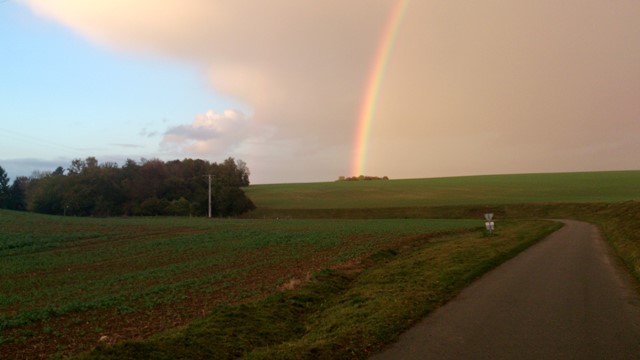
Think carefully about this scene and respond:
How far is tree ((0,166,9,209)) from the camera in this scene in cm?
13320

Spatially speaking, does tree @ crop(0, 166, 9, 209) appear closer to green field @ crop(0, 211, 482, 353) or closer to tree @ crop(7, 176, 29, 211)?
tree @ crop(7, 176, 29, 211)

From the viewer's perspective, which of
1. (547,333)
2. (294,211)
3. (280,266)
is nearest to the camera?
(547,333)

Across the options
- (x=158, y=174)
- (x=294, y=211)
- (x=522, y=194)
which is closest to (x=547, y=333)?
(x=294, y=211)

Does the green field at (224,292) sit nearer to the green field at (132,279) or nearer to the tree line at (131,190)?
the green field at (132,279)

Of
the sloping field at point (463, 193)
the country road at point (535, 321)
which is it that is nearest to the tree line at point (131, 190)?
the sloping field at point (463, 193)

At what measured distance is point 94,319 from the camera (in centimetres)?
1235

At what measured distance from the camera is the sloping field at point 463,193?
8562cm

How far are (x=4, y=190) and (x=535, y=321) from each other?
15352 cm

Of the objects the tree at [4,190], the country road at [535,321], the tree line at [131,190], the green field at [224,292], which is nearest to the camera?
the country road at [535,321]

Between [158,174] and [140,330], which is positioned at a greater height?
[158,174]

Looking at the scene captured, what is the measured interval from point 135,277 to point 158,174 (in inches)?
4108

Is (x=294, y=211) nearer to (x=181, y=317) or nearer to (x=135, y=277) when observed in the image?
(x=135, y=277)

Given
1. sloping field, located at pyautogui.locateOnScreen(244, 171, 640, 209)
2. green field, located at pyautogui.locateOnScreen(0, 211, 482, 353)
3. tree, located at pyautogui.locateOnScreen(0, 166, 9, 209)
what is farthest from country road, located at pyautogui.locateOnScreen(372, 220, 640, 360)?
tree, located at pyautogui.locateOnScreen(0, 166, 9, 209)

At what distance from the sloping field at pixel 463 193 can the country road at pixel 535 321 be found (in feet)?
224
